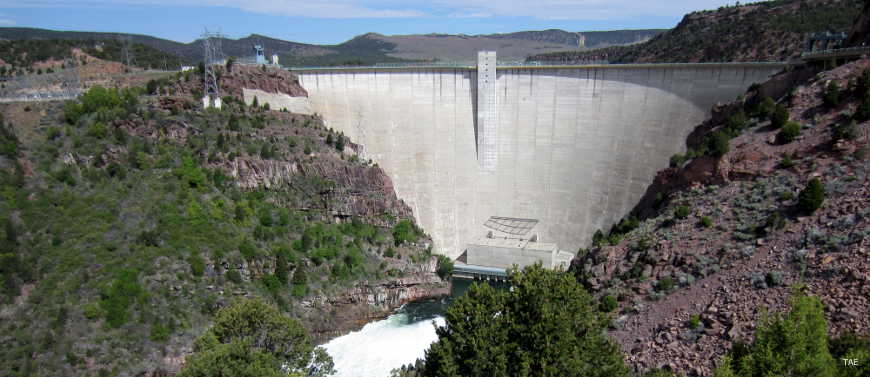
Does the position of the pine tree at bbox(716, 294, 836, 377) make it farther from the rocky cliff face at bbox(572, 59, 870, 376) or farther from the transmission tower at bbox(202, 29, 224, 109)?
the transmission tower at bbox(202, 29, 224, 109)

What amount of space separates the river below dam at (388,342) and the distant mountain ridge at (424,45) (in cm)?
8918

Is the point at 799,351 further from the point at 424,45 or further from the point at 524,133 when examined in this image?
the point at 424,45

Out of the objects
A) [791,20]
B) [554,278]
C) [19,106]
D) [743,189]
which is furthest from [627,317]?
[791,20]

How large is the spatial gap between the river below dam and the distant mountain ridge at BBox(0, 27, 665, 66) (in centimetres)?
8918

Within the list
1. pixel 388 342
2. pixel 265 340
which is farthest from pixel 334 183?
pixel 265 340

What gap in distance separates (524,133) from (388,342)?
20.8 metres

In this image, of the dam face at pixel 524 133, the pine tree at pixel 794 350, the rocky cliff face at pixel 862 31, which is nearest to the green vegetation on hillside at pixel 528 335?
the pine tree at pixel 794 350

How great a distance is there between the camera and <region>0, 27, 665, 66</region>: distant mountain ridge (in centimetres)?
12788

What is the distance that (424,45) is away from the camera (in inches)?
6757

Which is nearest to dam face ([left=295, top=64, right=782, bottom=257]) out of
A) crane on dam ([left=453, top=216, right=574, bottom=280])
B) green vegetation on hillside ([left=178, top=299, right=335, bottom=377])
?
crane on dam ([left=453, top=216, right=574, bottom=280])

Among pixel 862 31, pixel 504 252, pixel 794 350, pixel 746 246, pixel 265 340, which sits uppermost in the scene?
pixel 862 31

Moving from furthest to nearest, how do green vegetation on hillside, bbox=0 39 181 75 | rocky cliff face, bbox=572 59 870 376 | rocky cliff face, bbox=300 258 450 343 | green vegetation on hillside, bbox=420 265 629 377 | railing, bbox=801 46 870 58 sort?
green vegetation on hillside, bbox=0 39 181 75 < rocky cliff face, bbox=300 258 450 343 < railing, bbox=801 46 870 58 < rocky cliff face, bbox=572 59 870 376 < green vegetation on hillside, bbox=420 265 629 377

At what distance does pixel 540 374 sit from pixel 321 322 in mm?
24082

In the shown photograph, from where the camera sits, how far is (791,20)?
56.7 m
